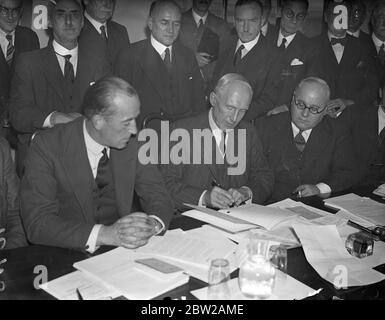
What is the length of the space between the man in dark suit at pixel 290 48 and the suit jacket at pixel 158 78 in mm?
687

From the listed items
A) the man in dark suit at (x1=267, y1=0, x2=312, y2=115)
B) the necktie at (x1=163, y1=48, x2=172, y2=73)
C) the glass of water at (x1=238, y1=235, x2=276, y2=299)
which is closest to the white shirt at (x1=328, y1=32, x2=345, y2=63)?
the man in dark suit at (x1=267, y1=0, x2=312, y2=115)

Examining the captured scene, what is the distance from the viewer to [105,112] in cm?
205

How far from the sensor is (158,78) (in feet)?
10.6

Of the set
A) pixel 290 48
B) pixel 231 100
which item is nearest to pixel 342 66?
pixel 290 48

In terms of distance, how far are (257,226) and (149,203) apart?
0.56 m

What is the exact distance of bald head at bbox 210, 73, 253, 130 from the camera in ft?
8.80

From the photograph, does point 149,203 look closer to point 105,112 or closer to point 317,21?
point 105,112

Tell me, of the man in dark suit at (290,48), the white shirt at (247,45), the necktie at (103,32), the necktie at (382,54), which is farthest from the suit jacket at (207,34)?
the necktie at (382,54)

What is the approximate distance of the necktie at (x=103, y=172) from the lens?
2186 mm

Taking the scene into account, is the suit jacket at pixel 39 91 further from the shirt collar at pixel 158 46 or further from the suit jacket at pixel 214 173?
the suit jacket at pixel 214 173

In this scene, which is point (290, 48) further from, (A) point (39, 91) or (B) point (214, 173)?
(A) point (39, 91)

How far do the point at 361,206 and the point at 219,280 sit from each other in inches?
48.0

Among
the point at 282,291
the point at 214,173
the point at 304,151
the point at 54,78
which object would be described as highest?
the point at 54,78

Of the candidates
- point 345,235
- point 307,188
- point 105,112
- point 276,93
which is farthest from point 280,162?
point 105,112
